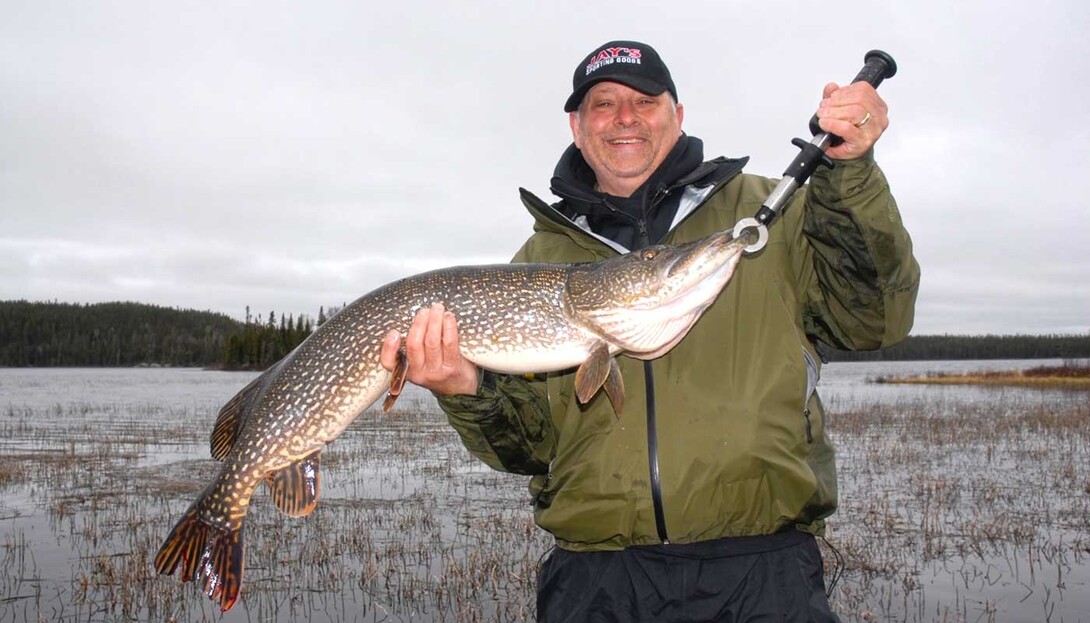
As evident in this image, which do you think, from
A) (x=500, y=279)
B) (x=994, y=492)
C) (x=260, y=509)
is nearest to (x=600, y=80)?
Result: (x=500, y=279)

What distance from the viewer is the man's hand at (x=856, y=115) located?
8.84 feet

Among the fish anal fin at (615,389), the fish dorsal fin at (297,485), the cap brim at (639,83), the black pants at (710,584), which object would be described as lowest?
the black pants at (710,584)

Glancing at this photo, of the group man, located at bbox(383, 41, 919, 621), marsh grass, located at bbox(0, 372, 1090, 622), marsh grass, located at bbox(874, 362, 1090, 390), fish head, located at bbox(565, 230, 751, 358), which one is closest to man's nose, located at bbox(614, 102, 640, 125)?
man, located at bbox(383, 41, 919, 621)

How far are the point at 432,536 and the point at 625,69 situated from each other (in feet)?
18.3

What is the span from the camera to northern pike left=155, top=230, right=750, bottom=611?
10.6ft

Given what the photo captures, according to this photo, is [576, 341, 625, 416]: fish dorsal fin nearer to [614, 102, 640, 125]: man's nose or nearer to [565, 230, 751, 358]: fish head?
[565, 230, 751, 358]: fish head

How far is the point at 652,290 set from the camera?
329 centimetres

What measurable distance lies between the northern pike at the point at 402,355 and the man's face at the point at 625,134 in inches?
23.9

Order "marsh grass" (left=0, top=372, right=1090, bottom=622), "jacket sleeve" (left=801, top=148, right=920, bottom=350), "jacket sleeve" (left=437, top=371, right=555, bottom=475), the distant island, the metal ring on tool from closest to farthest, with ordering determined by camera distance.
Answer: "jacket sleeve" (left=801, top=148, right=920, bottom=350), the metal ring on tool, "jacket sleeve" (left=437, top=371, right=555, bottom=475), "marsh grass" (left=0, top=372, right=1090, bottom=622), the distant island

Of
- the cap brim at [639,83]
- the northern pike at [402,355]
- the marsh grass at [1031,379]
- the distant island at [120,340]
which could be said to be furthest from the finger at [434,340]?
the distant island at [120,340]

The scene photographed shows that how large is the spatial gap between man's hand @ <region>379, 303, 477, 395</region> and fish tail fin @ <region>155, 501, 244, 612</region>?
3.32 feet

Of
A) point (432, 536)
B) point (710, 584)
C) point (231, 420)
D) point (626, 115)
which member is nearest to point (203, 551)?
point (231, 420)

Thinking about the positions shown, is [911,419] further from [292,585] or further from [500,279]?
[500,279]

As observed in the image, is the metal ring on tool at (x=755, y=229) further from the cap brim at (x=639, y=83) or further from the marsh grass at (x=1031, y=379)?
the marsh grass at (x=1031, y=379)
